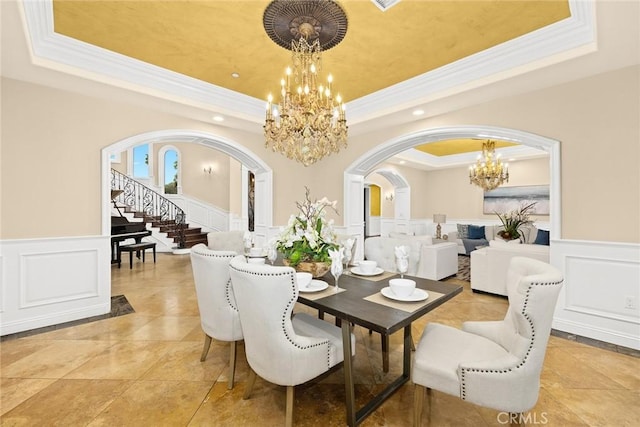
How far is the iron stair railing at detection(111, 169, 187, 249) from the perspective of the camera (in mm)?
9062

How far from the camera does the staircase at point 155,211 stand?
820 cm

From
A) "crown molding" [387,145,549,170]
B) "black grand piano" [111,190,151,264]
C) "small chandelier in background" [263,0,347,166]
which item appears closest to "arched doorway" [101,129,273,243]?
"small chandelier in background" [263,0,347,166]

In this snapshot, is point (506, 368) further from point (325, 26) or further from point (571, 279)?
point (325, 26)

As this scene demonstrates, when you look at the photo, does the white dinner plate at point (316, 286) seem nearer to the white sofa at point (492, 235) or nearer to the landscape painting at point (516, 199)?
the white sofa at point (492, 235)

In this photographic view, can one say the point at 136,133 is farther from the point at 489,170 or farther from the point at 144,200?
the point at 489,170

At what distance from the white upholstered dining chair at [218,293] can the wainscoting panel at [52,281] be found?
7.27 ft

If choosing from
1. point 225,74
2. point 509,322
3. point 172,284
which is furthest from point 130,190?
point 509,322

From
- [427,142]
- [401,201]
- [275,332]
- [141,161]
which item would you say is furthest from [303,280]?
[141,161]

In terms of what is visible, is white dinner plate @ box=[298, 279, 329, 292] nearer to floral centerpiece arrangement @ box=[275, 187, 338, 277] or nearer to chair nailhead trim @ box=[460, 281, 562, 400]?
floral centerpiece arrangement @ box=[275, 187, 338, 277]

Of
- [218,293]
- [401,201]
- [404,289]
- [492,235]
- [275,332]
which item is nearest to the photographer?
[275,332]

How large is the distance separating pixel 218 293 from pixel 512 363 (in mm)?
1837

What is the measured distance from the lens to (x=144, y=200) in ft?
30.9

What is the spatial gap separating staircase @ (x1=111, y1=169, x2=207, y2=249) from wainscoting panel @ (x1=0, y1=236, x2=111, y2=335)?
4.85 meters

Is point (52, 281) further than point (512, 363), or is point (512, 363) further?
point (52, 281)
